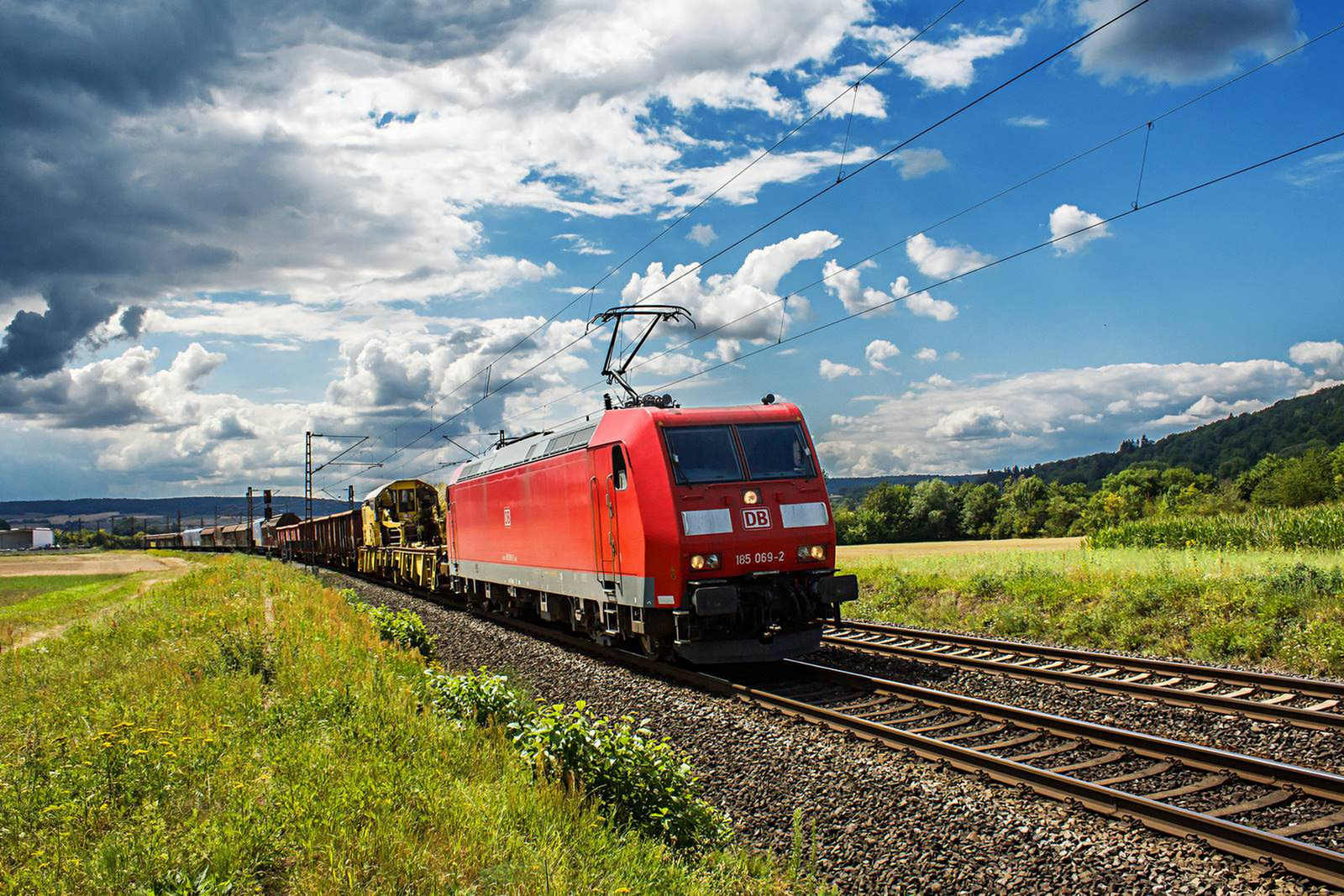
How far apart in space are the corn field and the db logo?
44.7 feet

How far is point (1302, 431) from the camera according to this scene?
79062mm

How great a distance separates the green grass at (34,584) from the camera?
1599 inches

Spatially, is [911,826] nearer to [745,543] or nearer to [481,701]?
[481,701]

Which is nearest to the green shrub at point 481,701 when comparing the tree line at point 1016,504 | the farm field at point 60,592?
the farm field at point 60,592

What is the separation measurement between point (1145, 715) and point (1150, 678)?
1731 millimetres

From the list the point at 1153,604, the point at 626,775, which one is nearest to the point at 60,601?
the point at 626,775

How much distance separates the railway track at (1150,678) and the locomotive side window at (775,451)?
9.67ft

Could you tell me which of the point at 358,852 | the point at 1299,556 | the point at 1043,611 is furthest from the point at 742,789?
the point at 1299,556

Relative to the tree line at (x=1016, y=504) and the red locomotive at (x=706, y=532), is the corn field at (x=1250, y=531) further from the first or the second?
the tree line at (x=1016, y=504)

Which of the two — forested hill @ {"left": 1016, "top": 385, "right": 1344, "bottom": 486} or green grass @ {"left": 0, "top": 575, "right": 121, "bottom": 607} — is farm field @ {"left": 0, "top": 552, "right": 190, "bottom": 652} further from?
forested hill @ {"left": 1016, "top": 385, "right": 1344, "bottom": 486}

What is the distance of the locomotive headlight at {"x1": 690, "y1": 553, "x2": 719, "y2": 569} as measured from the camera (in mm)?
11555

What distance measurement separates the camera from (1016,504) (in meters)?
81.8

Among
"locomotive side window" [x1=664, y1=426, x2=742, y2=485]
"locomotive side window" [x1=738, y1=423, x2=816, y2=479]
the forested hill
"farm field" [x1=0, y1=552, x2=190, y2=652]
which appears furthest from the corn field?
the forested hill

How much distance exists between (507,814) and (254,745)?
2691 millimetres
